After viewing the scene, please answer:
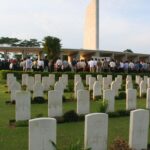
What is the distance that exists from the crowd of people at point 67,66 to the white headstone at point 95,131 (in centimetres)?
1959

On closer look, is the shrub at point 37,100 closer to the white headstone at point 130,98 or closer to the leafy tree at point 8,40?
the white headstone at point 130,98

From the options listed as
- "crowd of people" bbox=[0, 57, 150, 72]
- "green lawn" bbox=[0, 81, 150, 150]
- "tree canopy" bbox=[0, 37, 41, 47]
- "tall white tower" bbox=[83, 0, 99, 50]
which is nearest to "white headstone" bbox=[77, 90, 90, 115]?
"green lawn" bbox=[0, 81, 150, 150]

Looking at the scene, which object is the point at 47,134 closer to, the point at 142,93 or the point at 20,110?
the point at 20,110

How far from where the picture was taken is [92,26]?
6412cm

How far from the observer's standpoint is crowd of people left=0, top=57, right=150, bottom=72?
28.7 meters

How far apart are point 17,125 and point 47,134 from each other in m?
3.58

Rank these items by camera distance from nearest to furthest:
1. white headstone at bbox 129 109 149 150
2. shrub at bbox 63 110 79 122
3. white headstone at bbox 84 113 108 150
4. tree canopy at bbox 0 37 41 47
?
1. white headstone at bbox 84 113 108 150
2. white headstone at bbox 129 109 149 150
3. shrub at bbox 63 110 79 122
4. tree canopy at bbox 0 37 41 47

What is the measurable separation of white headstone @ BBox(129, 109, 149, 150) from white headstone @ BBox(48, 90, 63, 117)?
12.2ft

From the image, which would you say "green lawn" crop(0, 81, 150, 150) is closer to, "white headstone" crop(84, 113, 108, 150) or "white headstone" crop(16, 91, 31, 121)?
"white headstone" crop(16, 91, 31, 121)

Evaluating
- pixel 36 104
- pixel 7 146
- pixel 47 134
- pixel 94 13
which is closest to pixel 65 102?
pixel 36 104

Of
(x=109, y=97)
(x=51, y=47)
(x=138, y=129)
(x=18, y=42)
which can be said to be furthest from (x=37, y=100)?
(x=18, y=42)

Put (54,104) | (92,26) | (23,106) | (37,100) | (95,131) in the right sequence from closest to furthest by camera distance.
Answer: (95,131) → (23,106) → (54,104) → (37,100) → (92,26)

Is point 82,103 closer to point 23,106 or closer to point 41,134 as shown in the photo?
point 23,106

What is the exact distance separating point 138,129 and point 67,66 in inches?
889
